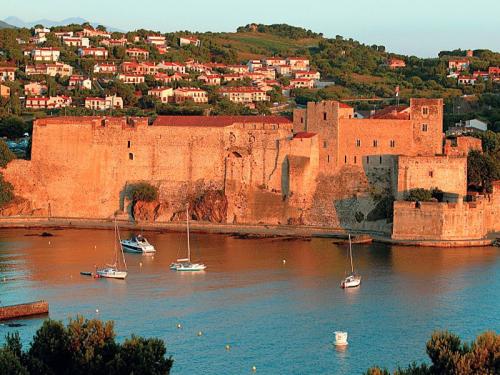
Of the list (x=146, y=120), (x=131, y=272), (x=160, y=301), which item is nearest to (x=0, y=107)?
(x=146, y=120)

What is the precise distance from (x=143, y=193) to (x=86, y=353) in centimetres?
1900

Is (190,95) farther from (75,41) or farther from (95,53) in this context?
(75,41)

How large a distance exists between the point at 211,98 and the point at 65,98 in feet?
21.1

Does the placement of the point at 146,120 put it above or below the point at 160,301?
above

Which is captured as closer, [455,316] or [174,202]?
[455,316]

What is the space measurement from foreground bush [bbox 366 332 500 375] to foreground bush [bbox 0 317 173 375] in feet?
10.4

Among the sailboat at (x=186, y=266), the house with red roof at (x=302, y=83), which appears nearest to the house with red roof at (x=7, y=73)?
the house with red roof at (x=302, y=83)

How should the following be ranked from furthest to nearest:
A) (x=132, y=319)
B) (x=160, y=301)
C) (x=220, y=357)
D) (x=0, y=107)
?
(x=0, y=107)
(x=160, y=301)
(x=132, y=319)
(x=220, y=357)

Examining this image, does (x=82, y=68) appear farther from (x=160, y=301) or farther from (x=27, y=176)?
(x=160, y=301)

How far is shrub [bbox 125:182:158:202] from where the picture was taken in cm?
3691

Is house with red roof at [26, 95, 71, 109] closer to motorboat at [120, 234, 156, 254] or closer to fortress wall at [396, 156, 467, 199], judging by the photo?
motorboat at [120, 234, 156, 254]

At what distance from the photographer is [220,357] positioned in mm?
21359

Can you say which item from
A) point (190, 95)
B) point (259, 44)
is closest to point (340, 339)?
point (190, 95)

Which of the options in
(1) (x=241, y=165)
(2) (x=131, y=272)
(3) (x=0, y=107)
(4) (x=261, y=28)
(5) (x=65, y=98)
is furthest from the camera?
(4) (x=261, y=28)
